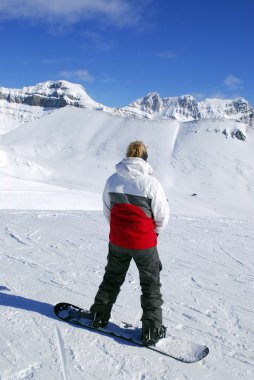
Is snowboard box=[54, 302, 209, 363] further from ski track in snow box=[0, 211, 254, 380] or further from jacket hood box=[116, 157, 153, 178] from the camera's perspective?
jacket hood box=[116, 157, 153, 178]

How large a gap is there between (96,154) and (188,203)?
18.8m

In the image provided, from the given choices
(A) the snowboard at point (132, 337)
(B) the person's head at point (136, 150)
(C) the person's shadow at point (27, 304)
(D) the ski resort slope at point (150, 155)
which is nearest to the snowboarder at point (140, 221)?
(B) the person's head at point (136, 150)

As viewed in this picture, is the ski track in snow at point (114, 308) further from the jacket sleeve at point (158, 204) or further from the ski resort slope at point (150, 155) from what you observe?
the ski resort slope at point (150, 155)

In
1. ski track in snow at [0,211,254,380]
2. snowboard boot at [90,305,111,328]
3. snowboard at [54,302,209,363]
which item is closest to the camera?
ski track in snow at [0,211,254,380]

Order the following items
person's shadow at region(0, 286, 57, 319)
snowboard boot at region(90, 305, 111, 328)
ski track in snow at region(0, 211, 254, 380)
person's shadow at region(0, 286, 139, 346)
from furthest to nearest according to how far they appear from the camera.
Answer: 1. person's shadow at region(0, 286, 57, 319)
2. person's shadow at region(0, 286, 139, 346)
3. snowboard boot at region(90, 305, 111, 328)
4. ski track in snow at region(0, 211, 254, 380)

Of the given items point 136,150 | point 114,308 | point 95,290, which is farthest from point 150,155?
point 136,150

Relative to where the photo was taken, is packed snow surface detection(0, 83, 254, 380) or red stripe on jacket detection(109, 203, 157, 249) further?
red stripe on jacket detection(109, 203, 157, 249)

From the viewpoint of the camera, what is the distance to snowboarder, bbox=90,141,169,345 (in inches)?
132

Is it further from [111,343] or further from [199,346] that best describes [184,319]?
[111,343]

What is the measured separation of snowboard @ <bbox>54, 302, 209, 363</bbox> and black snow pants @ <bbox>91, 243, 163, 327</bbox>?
160 mm

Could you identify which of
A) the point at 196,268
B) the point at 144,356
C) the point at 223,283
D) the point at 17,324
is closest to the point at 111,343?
the point at 144,356

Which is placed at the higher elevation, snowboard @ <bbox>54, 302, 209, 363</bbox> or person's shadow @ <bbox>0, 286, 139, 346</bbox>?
snowboard @ <bbox>54, 302, 209, 363</bbox>

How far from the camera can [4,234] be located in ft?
25.6

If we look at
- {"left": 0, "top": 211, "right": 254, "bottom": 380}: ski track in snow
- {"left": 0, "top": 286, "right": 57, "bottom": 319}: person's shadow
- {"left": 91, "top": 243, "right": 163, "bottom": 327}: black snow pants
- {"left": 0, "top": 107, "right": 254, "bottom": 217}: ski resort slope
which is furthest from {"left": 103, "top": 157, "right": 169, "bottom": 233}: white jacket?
{"left": 0, "top": 107, "right": 254, "bottom": 217}: ski resort slope
